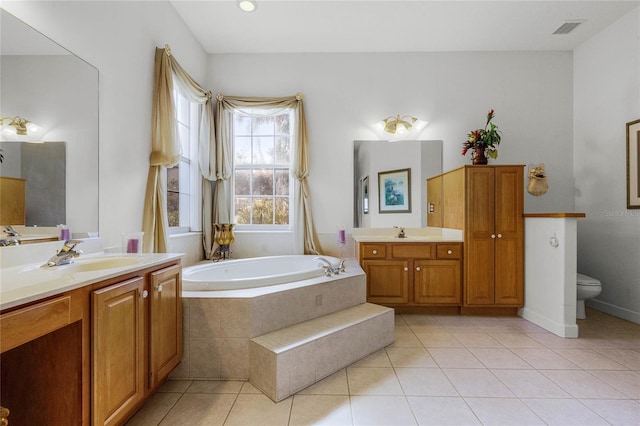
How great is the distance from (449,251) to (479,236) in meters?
0.33

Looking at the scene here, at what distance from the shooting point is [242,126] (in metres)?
3.61

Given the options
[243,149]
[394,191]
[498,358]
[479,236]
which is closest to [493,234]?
[479,236]

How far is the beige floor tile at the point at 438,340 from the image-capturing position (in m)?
2.28

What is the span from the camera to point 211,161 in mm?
3316

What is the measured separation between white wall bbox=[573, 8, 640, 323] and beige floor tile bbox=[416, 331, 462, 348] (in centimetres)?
202

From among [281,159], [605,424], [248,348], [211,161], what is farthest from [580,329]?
[211,161]

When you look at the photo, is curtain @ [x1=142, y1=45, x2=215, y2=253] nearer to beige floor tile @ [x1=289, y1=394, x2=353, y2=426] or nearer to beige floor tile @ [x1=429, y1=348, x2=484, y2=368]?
beige floor tile @ [x1=289, y1=394, x2=353, y2=426]

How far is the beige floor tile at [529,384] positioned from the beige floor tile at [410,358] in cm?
42

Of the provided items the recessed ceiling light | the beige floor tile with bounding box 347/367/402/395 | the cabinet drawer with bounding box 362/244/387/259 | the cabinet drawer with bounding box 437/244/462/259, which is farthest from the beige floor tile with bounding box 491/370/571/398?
the recessed ceiling light

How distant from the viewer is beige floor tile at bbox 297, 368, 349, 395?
1.67 meters

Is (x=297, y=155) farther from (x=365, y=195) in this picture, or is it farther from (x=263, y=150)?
(x=365, y=195)

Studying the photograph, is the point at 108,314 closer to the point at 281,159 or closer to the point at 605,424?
the point at 605,424

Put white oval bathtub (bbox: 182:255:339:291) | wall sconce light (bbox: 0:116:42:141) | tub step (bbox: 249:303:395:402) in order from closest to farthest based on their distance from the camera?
wall sconce light (bbox: 0:116:42:141) < tub step (bbox: 249:303:395:402) < white oval bathtub (bbox: 182:255:339:291)

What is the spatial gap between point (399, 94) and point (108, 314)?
357 centimetres
